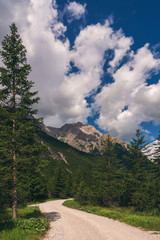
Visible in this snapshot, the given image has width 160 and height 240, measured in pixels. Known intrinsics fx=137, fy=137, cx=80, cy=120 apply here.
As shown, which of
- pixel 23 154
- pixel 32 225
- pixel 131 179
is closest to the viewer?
pixel 32 225

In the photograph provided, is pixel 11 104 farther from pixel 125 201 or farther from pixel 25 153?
pixel 125 201

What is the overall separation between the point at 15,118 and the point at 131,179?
18448mm

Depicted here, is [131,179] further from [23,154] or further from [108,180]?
[23,154]

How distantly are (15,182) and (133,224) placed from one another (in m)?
10.9

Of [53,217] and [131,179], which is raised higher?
[131,179]

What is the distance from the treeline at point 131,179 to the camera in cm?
1922

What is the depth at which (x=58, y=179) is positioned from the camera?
55688mm

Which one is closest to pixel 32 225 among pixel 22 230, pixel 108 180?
pixel 22 230

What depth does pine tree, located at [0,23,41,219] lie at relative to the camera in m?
12.1

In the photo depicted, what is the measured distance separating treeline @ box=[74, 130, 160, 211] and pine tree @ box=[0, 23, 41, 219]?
51.2ft

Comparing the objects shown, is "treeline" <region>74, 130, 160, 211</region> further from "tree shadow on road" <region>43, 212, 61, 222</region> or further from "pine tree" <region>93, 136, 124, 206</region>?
"tree shadow on road" <region>43, 212, 61, 222</region>

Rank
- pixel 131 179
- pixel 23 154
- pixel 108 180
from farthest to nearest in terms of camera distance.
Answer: pixel 108 180 → pixel 131 179 → pixel 23 154

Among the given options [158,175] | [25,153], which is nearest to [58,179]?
[158,175]

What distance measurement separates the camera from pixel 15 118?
13.2m
